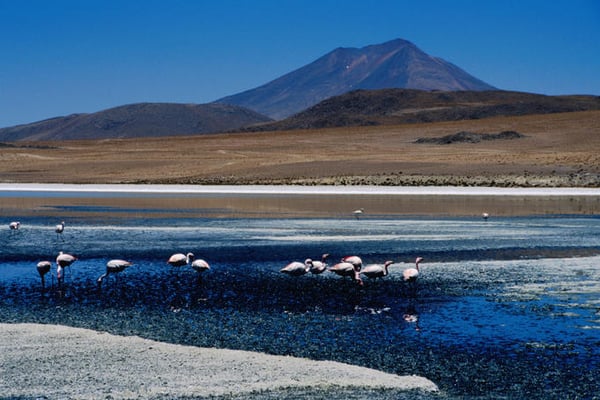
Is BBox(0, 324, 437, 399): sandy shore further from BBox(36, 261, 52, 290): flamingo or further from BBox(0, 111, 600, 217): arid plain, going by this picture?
BBox(0, 111, 600, 217): arid plain

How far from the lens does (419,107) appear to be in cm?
16400

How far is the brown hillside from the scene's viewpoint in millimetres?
46594

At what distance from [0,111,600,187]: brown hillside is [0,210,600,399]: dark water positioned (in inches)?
993

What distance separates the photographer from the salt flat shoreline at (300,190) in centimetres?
3922

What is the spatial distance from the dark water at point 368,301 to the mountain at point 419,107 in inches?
4882

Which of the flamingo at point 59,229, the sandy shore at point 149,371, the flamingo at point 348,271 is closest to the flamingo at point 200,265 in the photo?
the flamingo at point 348,271

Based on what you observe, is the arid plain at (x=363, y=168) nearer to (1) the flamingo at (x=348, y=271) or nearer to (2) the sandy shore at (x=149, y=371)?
(1) the flamingo at (x=348, y=271)

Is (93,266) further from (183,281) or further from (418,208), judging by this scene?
(418,208)

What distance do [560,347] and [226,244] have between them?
11.5 meters

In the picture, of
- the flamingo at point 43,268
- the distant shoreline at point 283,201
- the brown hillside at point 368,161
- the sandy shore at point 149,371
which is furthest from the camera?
the brown hillside at point 368,161

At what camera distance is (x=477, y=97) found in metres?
176

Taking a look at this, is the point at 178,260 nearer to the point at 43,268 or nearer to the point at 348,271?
the point at 43,268

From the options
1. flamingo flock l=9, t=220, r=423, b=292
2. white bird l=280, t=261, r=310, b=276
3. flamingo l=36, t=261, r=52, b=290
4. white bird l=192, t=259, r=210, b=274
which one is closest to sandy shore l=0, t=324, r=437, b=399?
flamingo l=36, t=261, r=52, b=290

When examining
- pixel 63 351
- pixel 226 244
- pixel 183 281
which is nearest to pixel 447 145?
pixel 226 244
